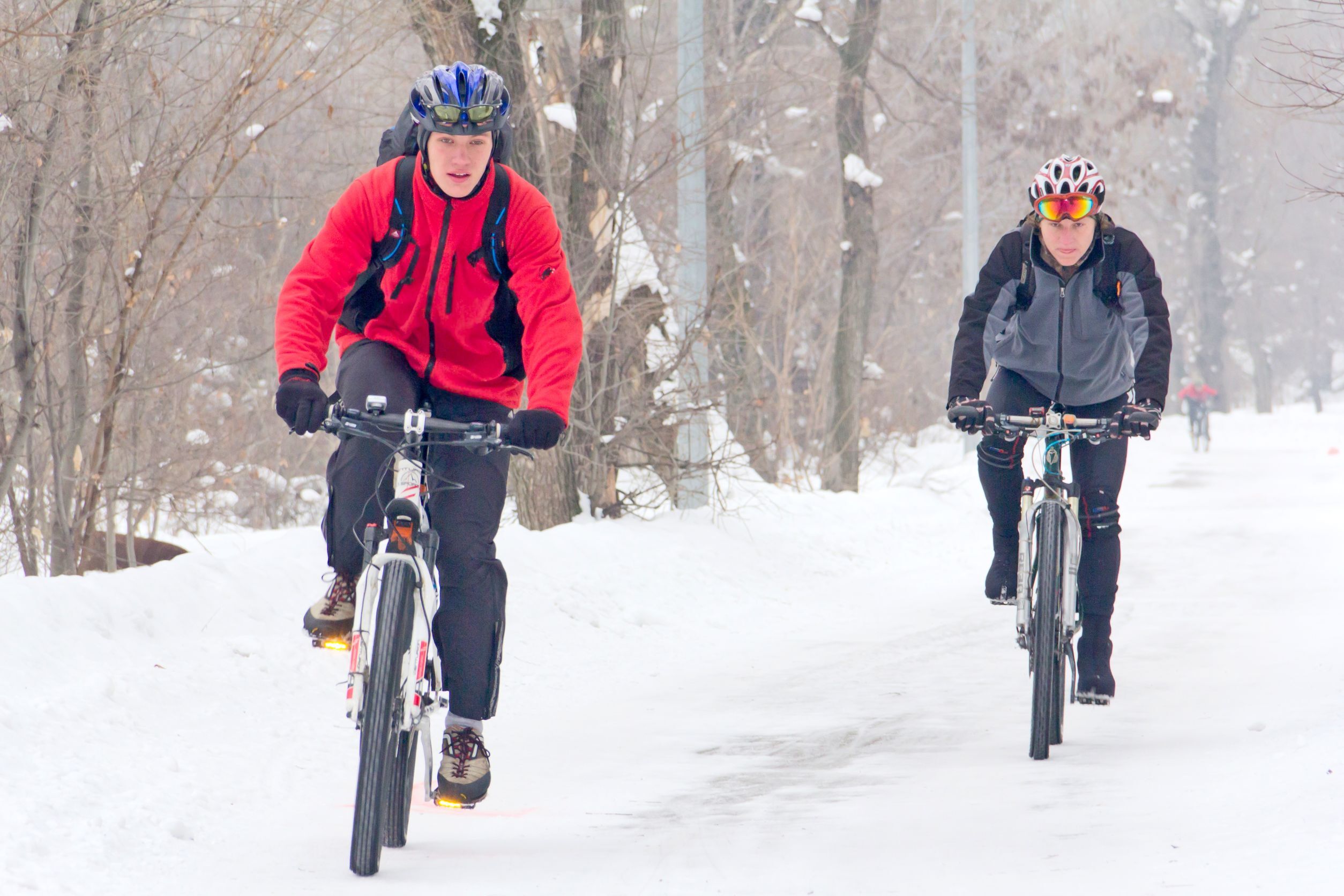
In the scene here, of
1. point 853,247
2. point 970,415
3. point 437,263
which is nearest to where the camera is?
point 437,263

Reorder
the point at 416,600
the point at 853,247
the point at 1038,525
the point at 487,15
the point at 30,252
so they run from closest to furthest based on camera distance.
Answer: the point at 416,600 → the point at 1038,525 → the point at 30,252 → the point at 487,15 → the point at 853,247

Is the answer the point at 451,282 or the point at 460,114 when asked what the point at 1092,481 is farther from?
the point at 460,114

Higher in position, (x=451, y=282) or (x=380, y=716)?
(x=451, y=282)

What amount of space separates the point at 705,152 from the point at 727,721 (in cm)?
617

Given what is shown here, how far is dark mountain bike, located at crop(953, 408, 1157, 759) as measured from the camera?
5586 mm

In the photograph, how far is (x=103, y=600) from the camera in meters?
6.45

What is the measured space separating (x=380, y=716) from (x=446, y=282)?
4.09 feet

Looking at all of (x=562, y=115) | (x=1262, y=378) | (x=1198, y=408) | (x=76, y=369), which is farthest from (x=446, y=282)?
(x=1262, y=378)

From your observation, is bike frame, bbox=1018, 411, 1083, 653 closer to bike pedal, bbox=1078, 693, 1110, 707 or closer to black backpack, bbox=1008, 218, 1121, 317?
bike pedal, bbox=1078, 693, 1110, 707

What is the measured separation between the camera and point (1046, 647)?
18.2 ft

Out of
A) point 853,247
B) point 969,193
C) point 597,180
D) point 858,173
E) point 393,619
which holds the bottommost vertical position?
point 393,619

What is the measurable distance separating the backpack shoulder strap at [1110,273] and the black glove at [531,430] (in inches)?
110

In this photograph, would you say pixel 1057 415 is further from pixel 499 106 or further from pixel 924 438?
pixel 924 438

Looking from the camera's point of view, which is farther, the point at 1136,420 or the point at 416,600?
the point at 1136,420
